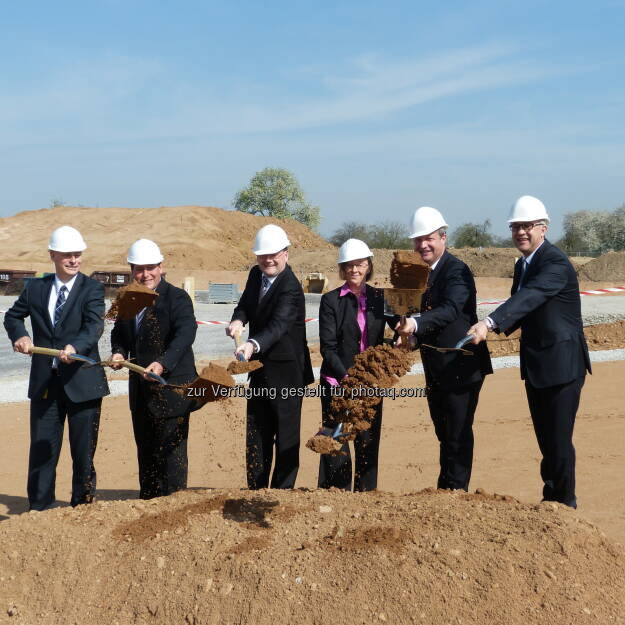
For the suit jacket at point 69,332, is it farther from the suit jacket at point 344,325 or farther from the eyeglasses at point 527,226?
the eyeglasses at point 527,226

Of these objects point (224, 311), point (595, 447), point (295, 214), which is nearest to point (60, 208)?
point (295, 214)

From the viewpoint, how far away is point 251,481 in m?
5.17

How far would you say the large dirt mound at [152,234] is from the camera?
41.3 m

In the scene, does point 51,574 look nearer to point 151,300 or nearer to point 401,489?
point 151,300

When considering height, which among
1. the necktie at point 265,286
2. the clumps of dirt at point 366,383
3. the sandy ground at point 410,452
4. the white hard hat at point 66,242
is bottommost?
the sandy ground at point 410,452

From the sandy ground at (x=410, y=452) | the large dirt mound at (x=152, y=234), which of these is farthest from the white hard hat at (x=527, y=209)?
the large dirt mound at (x=152, y=234)

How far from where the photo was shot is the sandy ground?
6.11 m

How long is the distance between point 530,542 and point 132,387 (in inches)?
110

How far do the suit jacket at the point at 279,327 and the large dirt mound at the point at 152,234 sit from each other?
34049mm

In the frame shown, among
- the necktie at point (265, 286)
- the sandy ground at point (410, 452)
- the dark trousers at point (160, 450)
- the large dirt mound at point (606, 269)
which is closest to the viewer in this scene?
the necktie at point (265, 286)

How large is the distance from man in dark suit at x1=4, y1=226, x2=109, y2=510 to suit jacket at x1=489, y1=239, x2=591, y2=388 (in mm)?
2624

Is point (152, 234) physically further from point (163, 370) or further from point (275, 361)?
point (275, 361)

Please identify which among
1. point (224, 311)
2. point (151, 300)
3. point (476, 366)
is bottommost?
point (224, 311)

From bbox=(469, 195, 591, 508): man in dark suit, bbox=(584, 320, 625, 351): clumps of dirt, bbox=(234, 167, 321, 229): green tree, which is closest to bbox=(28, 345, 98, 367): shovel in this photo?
bbox=(469, 195, 591, 508): man in dark suit
